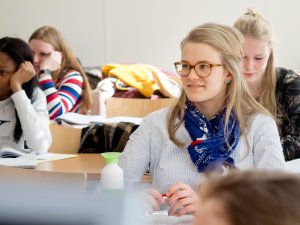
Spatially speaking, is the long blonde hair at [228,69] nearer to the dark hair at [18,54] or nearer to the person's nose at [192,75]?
the person's nose at [192,75]

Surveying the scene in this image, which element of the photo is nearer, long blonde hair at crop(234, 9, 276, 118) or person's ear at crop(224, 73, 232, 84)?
person's ear at crop(224, 73, 232, 84)

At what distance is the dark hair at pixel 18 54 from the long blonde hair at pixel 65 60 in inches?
47.9

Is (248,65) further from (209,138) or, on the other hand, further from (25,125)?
(25,125)

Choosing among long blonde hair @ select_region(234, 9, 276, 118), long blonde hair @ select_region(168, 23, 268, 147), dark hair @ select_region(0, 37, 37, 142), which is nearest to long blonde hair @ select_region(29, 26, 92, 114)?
dark hair @ select_region(0, 37, 37, 142)

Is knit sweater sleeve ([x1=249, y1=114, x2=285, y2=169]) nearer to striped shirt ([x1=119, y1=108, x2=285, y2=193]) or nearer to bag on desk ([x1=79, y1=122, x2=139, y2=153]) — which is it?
striped shirt ([x1=119, y1=108, x2=285, y2=193])

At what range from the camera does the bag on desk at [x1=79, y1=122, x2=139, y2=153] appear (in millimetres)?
2629

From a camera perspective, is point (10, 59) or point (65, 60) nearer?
point (10, 59)

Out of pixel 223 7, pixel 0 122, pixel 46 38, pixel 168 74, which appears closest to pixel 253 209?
pixel 0 122

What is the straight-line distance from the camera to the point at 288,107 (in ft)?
7.77

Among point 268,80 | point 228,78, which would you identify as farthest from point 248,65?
point 228,78

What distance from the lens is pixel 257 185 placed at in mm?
455

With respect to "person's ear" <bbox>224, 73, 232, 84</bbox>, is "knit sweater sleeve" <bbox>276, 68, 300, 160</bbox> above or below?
Result: below

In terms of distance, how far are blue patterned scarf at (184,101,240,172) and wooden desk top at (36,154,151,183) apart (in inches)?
13.8

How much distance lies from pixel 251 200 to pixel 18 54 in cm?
247
